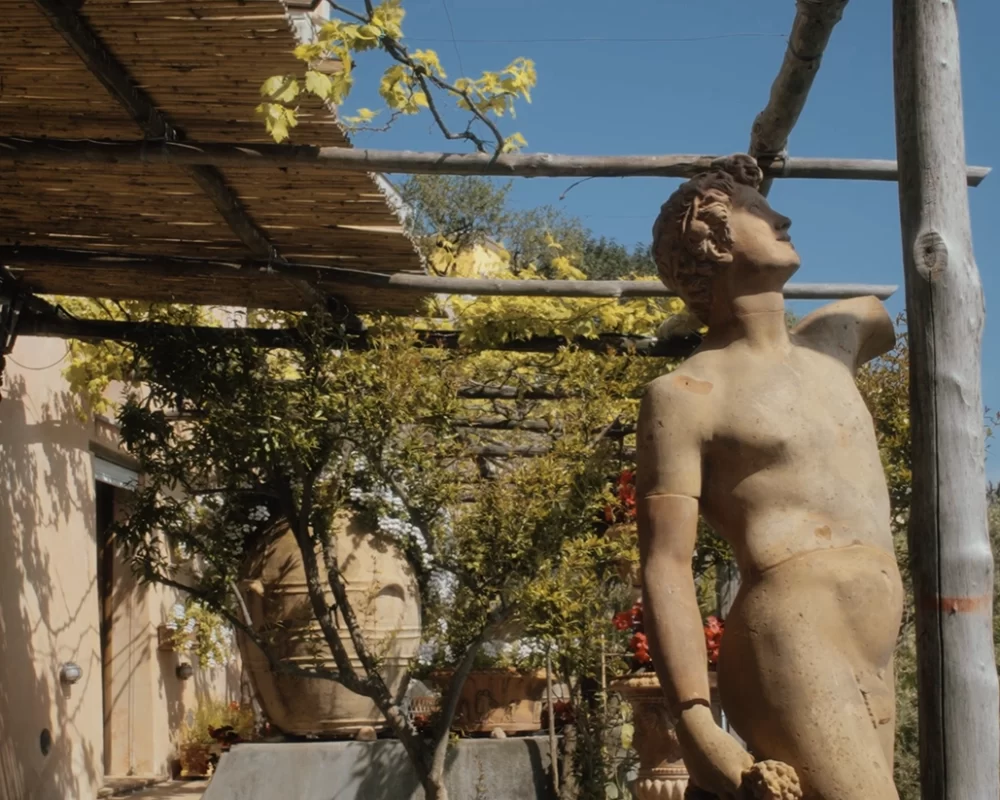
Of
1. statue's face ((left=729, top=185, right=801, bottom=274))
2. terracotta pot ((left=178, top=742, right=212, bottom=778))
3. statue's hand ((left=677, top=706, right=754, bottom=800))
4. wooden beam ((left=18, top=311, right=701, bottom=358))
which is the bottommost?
terracotta pot ((left=178, top=742, right=212, bottom=778))

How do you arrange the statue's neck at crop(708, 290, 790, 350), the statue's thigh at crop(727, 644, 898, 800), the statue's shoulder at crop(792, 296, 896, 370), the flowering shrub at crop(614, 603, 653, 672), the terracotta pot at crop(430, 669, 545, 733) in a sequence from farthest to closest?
the terracotta pot at crop(430, 669, 545, 733) → the flowering shrub at crop(614, 603, 653, 672) → the statue's shoulder at crop(792, 296, 896, 370) → the statue's neck at crop(708, 290, 790, 350) → the statue's thigh at crop(727, 644, 898, 800)

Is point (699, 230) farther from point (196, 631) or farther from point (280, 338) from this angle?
point (196, 631)

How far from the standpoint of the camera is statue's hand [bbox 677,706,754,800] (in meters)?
2.81

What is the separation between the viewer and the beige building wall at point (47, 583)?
28.6 ft

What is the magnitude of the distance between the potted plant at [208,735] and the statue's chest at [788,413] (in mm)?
8262

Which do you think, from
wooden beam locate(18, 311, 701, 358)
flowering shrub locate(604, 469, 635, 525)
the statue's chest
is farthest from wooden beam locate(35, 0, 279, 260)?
the statue's chest

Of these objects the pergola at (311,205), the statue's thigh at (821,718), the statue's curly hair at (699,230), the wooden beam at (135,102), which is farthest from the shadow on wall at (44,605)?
the statue's thigh at (821,718)

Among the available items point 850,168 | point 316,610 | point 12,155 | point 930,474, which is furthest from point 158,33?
point 316,610

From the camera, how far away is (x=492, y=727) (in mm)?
9016

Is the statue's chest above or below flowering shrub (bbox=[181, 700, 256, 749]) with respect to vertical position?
above

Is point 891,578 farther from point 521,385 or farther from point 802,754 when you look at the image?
point 521,385

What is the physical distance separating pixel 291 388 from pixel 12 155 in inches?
89.8

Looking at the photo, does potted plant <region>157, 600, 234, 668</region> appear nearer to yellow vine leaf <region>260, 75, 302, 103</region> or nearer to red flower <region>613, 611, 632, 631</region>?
red flower <region>613, 611, 632, 631</region>

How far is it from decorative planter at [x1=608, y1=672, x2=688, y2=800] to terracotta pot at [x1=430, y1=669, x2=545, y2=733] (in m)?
1.94
